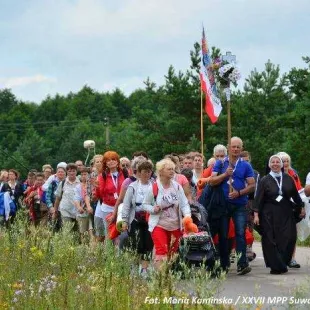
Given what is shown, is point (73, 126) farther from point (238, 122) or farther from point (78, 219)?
point (78, 219)

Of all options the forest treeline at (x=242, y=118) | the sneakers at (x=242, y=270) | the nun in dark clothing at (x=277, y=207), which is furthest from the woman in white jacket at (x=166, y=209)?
the forest treeline at (x=242, y=118)

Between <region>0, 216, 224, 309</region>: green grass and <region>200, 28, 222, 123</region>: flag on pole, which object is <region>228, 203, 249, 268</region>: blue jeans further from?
<region>200, 28, 222, 123</region>: flag on pole

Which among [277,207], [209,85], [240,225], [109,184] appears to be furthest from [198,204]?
[209,85]

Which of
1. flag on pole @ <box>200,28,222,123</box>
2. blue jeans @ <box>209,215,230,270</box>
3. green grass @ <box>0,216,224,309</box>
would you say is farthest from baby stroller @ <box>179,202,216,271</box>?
flag on pole @ <box>200,28,222,123</box>

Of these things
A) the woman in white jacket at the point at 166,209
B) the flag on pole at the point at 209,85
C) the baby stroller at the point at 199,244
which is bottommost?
the baby stroller at the point at 199,244

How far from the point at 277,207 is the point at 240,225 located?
0.75 metres

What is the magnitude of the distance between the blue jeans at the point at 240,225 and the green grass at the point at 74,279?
3.07 m

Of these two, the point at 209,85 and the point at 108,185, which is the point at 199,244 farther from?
the point at 209,85

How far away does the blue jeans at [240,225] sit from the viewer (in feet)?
45.2

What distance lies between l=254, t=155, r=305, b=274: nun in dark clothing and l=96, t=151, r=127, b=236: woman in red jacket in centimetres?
215

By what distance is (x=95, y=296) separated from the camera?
26.3 ft

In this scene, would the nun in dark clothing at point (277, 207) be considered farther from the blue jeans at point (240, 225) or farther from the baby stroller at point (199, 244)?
the baby stroller at point (199, 244)

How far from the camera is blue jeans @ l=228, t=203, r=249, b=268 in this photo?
13.8 meters

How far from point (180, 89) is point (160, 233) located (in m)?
41.0
